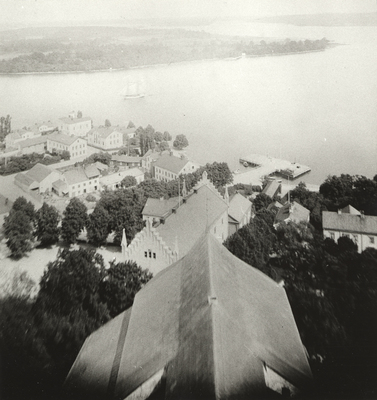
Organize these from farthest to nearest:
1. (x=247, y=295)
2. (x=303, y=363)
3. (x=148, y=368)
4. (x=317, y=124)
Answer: (x=317, y=124) → (x=247, y=295) → (x=303, y=363) → (x=148, y=368)

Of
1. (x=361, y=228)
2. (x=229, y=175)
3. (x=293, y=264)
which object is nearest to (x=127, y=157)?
(x=229, y=175)

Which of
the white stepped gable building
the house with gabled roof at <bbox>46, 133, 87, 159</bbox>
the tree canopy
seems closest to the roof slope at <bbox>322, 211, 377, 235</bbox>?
the white stepped gable building

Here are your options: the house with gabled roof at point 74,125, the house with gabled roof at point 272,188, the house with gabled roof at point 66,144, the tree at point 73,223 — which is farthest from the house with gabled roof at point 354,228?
the house with gabled roof at point 66,144

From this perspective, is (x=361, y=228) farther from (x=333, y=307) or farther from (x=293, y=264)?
(x=333, y=307)

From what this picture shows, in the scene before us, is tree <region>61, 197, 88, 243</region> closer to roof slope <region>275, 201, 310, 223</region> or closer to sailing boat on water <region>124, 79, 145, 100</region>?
sailing boat on water <region>124, 79, 145, 100</region>

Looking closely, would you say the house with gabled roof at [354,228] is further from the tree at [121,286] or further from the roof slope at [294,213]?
the tree at [121,286]
